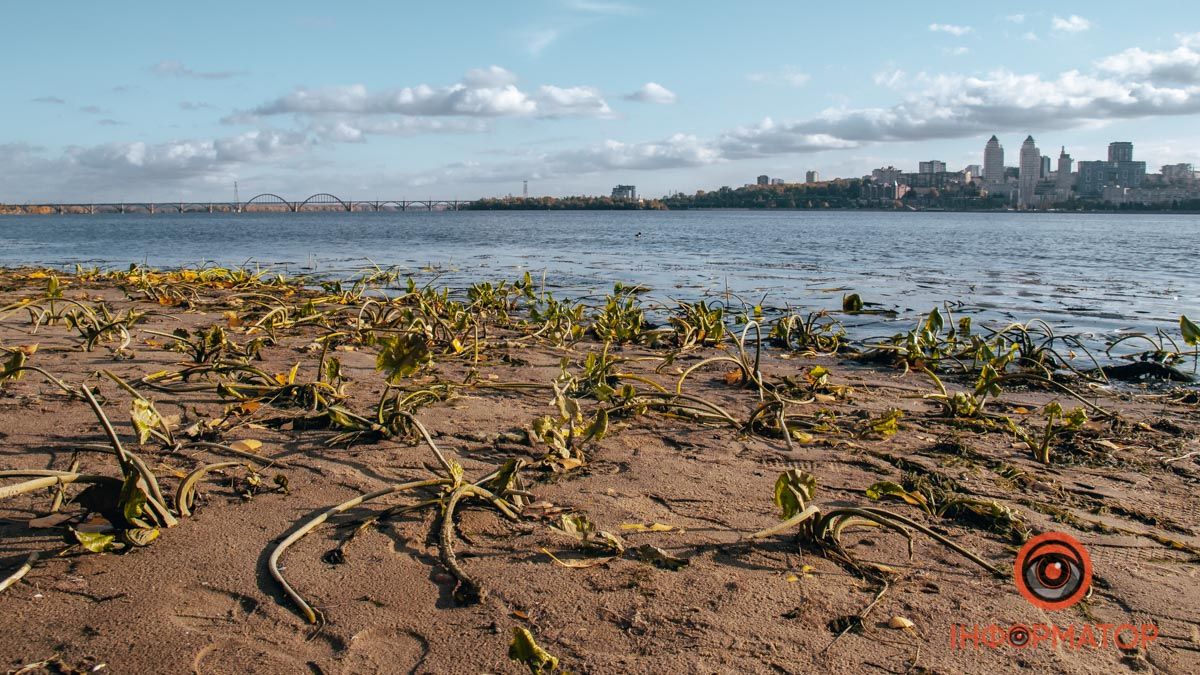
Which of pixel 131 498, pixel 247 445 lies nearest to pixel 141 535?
pixel 131 498

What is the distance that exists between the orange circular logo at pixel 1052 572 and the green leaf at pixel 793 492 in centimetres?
67

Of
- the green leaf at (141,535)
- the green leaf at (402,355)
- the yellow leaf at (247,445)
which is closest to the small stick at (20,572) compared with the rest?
the green leaf at (141,535)

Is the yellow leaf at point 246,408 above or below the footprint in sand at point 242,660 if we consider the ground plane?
above

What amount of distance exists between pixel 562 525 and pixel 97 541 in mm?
1410

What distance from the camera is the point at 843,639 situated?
7.29 ft

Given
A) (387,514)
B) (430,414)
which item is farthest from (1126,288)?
(387,514)

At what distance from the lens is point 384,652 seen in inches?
83.4

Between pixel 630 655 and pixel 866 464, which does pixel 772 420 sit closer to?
pixel 866 464

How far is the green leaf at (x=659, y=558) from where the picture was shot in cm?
261

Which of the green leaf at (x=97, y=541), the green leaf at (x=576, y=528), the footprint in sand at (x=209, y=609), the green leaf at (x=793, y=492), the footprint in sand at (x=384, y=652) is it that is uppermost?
the green leaf at (x=793, y=492)

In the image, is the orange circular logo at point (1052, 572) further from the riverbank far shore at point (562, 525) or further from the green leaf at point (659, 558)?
the green leaf at point (659, 558)

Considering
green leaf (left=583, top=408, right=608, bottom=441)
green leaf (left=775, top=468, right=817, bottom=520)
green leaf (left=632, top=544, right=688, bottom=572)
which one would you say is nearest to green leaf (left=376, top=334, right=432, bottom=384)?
green leaf (left=583, top=408, right=608, bottom=441)

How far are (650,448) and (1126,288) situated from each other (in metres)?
14.4

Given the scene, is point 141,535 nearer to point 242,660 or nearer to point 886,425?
point 242,660
